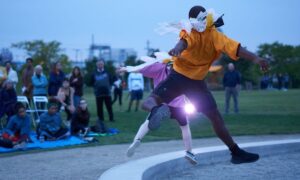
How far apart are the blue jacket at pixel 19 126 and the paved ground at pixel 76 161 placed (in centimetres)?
162

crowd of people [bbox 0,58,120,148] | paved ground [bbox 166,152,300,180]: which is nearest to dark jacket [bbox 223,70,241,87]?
crowd of people [bbox 0,58,120,148]

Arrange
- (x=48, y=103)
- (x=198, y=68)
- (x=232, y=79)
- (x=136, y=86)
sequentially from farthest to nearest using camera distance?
(x=136, y=86) < (x=232, y=79) < (x=48, y=103) < (x=198, y=68)

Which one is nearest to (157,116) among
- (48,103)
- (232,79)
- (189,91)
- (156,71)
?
(189,91)

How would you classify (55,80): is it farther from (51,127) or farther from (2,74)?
(51,127)

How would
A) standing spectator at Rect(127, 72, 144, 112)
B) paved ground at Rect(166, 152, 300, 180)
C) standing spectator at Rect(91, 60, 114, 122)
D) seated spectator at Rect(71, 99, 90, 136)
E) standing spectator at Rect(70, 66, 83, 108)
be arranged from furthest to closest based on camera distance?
standing spectator at Rect(127, 72, 144, 112) → standing spectator at Rect(91, 60, 114, 122) → standing spectator at Rect(70, 66, 83, 108) → seated spectator at Rect(71, 99, 90, 136) → paved ground at Rect(166, 152, 300, 180)

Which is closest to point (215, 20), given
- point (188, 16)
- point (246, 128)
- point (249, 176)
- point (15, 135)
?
point (188, 16)

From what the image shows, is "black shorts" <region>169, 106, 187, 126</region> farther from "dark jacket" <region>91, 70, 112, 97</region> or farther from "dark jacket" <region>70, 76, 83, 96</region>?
"dark jacket" <region>91, 70, 112, 97</region>

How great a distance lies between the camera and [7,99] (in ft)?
46.1

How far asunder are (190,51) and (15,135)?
6269mm

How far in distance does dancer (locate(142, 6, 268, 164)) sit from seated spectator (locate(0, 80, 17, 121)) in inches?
306

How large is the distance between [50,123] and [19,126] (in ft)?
3.55

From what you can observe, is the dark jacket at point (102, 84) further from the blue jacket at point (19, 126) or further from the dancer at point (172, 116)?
the dancer at point (172, 116)

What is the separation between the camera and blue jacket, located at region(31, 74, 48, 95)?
1612 centimetres

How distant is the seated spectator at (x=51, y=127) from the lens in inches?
498
